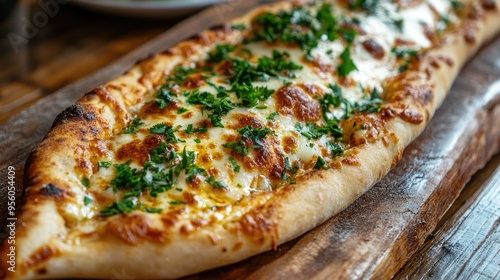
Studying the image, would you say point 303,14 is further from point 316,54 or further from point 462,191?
point 462,191

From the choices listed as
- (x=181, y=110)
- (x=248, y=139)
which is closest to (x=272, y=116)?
(x=248, y=139)

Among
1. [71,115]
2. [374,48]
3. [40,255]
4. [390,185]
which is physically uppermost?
[71,115]

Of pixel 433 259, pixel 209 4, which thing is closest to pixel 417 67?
pixel 433 259

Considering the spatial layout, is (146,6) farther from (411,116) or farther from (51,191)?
(51,191)

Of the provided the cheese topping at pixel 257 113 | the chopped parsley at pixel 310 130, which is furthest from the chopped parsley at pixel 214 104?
the chopped parsley at pixel 310 130

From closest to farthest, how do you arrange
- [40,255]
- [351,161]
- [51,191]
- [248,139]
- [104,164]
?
1. [40,255]
2. [51,191]
3. [104,164]
4. [248,139]
5. [351,161]

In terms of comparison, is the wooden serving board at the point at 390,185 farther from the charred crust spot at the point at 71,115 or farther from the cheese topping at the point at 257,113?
the charred crust spot at the point at 71,115
